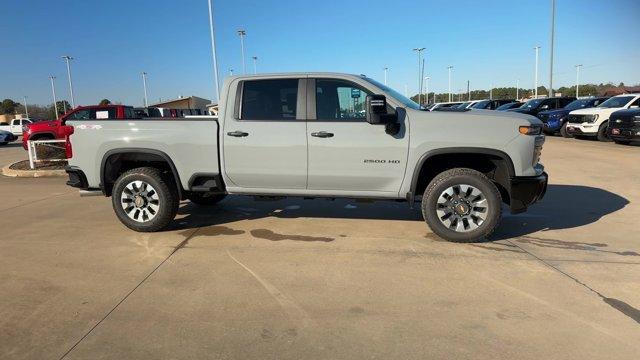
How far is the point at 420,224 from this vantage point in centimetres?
612

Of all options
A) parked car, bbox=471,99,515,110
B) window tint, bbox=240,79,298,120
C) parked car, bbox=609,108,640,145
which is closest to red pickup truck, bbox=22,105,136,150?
window tint, bbox=240,79,298,120

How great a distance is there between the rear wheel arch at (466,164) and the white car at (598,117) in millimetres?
13794

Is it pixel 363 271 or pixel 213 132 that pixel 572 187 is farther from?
pixel 213 132

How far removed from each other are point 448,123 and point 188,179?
10.6 ft

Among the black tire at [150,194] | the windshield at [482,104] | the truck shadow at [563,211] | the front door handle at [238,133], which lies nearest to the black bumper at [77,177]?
the black tire at [150,194]

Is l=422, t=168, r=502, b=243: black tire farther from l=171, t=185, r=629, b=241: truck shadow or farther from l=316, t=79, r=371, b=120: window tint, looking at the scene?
l=316, t=79, r=371, b=120: window tint

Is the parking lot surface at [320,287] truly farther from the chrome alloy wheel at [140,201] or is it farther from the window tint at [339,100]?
the window tint at [339,100]

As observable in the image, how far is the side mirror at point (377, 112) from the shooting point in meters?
5.01

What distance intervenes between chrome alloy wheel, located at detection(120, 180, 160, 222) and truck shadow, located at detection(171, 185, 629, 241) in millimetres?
446

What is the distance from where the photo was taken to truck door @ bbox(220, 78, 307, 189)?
213 inches

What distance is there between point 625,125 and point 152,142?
14.9 meters

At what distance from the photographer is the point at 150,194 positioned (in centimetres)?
581

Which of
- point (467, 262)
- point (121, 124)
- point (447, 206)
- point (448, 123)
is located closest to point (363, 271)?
point (467, 262)

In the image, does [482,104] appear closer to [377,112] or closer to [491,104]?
[491,104]
